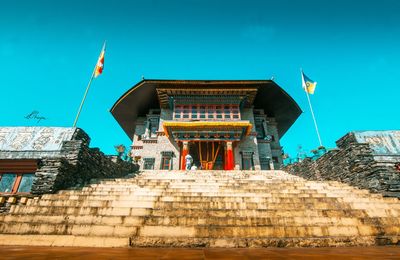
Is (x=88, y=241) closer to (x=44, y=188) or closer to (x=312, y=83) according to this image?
(x=44, y=188)

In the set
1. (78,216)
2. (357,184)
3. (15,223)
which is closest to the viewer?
(15,223)

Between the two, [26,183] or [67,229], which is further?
[26,183]

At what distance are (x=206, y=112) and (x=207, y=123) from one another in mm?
2721

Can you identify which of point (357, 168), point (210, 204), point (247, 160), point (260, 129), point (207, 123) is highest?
point (260, 129)

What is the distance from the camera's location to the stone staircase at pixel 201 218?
370cm

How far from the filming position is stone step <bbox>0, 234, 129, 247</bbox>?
3.52 m

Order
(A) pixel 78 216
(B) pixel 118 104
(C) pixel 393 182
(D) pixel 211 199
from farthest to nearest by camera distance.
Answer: (B) pixel 118 104
(C) pixel 393 182
(D) pixel 211 199
(A) pixel 78 216

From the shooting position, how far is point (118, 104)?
897 inches

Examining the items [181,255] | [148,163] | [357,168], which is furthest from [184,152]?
[181,255]

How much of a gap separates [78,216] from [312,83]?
22074mm

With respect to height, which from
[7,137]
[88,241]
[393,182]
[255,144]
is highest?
[255,144]

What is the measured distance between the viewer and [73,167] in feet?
24.1

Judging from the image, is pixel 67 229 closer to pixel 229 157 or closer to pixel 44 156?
pixel 44 156

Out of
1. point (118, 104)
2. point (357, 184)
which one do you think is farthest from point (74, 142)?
point (118, 104)
